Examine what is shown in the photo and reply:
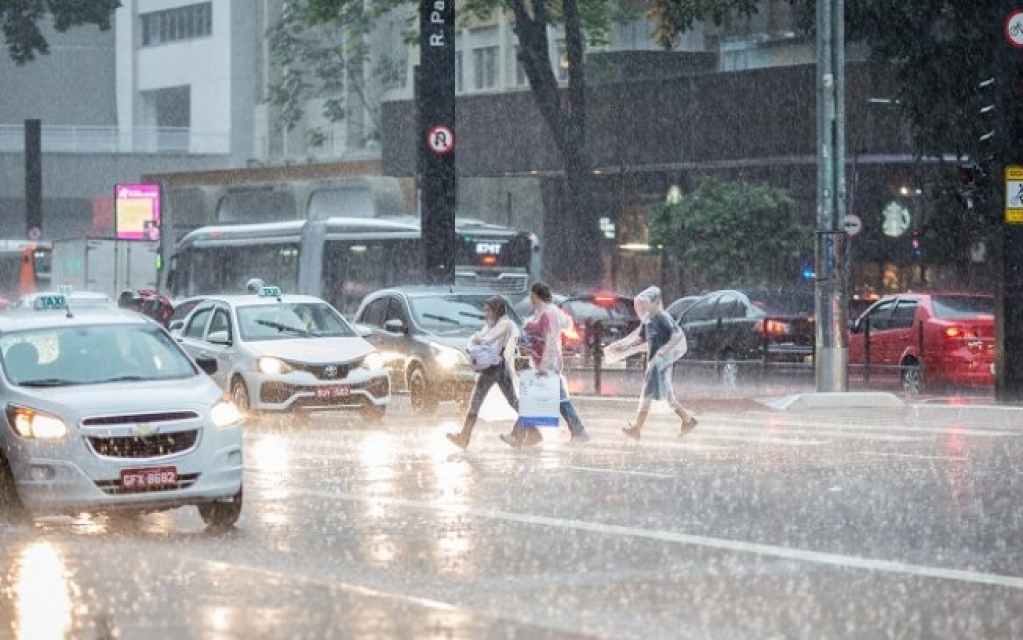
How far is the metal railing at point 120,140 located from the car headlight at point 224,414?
260 ft

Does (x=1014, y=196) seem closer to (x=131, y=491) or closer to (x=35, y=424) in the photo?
(x=131, y=491)

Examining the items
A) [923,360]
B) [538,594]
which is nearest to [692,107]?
[923,360]

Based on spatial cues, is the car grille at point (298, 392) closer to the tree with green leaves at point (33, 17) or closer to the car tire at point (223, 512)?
the car tire at point (223, 512)

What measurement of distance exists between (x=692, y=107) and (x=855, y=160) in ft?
24.6

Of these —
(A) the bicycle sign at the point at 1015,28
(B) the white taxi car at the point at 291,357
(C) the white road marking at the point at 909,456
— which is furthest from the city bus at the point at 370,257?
(C) the white road marking at the point at 909,456

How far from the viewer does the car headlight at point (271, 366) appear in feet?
93.0

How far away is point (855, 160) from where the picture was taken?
2058 inches

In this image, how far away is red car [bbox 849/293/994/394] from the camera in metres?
34.2

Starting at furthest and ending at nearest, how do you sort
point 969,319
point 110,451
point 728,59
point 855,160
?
1. point 728,59
2. point 855,160
3. point 969,319
4. point 110,451

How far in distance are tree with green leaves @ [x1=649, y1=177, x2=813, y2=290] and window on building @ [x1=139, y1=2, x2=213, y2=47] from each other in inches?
1963

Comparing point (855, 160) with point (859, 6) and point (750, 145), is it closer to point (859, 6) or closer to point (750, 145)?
point (750, 145)

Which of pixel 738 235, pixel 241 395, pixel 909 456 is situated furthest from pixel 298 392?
pixel 738 235

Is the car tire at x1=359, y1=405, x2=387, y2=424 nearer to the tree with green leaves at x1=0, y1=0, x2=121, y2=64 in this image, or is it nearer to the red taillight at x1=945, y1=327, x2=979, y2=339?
the red taillight at x1=945, y1=327, x2=979, y2=339

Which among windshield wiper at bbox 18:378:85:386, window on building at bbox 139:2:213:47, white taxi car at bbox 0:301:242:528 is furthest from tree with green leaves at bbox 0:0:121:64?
white taxi car at bbox 0:301:242:528
